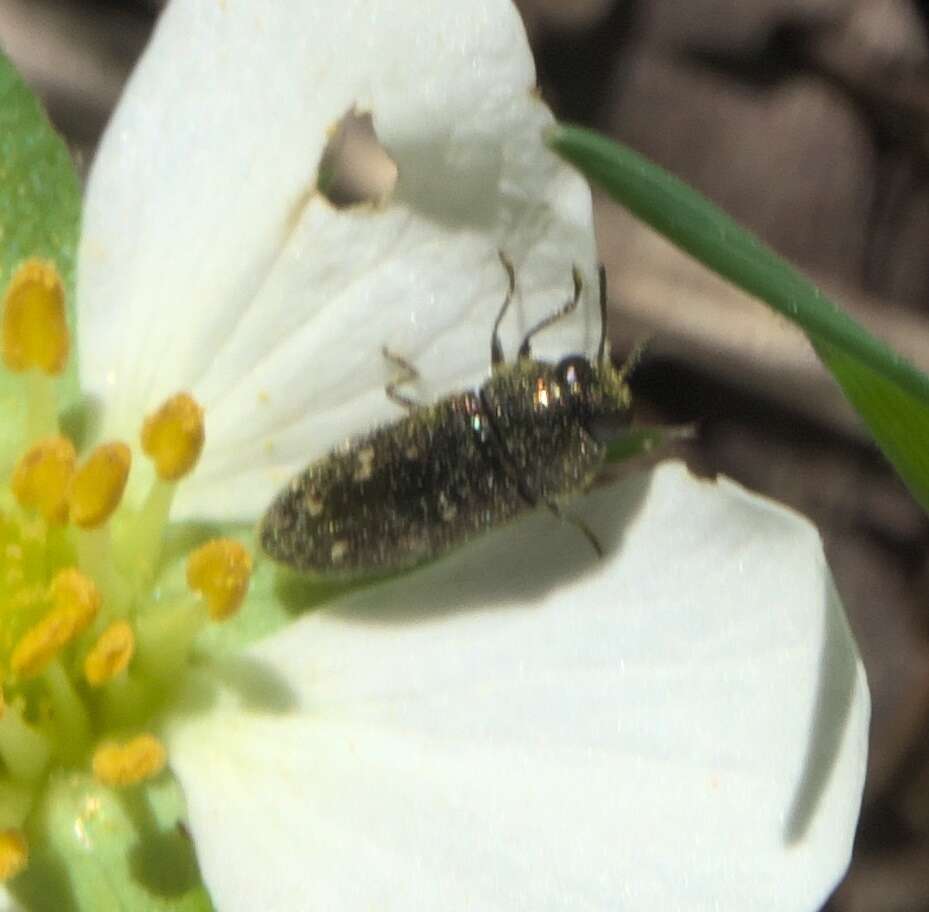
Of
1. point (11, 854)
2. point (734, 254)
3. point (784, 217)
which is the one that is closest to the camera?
point (734, 254)

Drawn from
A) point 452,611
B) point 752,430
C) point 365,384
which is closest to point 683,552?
point 452,611

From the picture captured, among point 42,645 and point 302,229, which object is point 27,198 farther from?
point 42,645

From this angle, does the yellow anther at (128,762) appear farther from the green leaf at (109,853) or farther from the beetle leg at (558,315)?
the beetle leg at (558,315)

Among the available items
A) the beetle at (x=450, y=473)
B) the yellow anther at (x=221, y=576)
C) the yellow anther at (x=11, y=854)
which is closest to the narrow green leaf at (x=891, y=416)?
the beetle at (x=450, y=473)

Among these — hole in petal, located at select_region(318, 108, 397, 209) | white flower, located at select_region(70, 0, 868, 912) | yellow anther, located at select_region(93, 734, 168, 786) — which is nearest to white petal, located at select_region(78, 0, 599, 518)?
white flower, located at select_region(70, 0, 868, 912)

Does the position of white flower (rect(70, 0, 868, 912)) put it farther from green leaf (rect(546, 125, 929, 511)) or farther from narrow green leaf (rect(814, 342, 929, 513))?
green leaf (rect(546, 125, 929, 511))

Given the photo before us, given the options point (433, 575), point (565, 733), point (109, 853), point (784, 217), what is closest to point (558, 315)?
point (433, 575)
